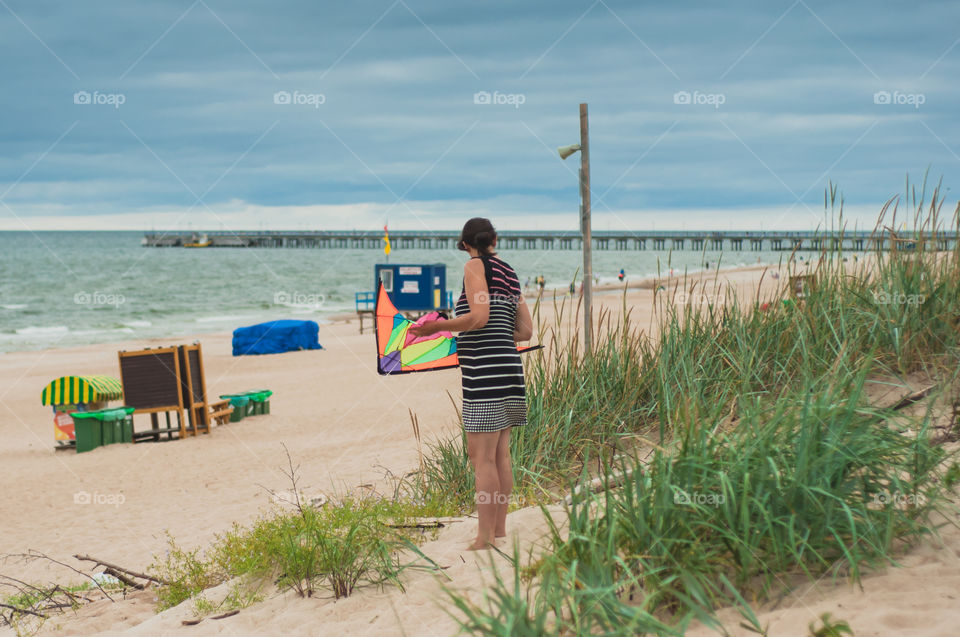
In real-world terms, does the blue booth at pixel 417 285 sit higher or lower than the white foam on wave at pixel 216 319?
higher

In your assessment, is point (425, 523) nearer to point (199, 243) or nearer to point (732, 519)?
point (732, 519)

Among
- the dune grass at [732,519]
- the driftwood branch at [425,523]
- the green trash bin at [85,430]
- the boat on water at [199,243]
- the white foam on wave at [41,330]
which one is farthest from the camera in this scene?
the boat on water at [199,243]

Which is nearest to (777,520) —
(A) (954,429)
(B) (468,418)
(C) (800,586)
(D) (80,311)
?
(C) (800,586)

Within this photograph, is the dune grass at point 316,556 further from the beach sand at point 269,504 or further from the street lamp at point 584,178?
the street lamp at point 584,178

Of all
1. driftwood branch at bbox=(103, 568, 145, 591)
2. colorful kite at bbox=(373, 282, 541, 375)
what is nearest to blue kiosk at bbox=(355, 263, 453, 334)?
driftwood branch at bbox=(103, 568, 145, 591)

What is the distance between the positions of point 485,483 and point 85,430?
26.5 ft

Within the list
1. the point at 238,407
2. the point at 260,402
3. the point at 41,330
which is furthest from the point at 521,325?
the point at 41,330

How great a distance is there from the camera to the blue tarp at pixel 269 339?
71.4 feet

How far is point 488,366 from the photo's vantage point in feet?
11.6

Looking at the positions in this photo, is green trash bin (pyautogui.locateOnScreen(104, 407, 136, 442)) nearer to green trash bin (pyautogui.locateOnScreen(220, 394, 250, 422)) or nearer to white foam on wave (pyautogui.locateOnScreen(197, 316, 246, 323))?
green trash bin (pyautogui.locateOnScreen(220, 394, 250, 422))

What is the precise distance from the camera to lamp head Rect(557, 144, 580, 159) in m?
7.09

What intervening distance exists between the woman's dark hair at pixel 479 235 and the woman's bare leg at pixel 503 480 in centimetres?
87

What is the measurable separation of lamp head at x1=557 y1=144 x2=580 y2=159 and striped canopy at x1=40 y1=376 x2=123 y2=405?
23.3 ft

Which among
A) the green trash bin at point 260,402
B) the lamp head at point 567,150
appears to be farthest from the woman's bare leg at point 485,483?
the green trash bin at point 260,402
